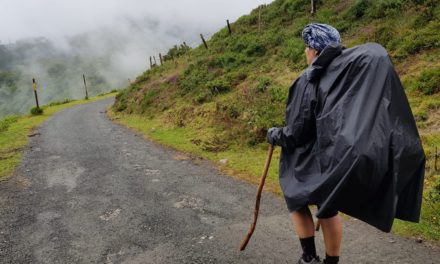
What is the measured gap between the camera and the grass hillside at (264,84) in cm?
979

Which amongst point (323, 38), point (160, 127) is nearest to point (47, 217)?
point (323, 38)

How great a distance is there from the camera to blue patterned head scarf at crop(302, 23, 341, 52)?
3.29 metres

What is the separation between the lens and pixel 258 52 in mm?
20438

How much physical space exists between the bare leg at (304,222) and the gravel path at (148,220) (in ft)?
3.72

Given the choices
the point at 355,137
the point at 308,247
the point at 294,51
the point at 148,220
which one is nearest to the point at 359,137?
the point at 355,137

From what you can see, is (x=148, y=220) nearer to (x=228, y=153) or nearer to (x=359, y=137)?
(x=359, y=137)

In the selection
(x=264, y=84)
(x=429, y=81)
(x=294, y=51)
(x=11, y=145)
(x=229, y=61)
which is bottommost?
(x=11, y=145)

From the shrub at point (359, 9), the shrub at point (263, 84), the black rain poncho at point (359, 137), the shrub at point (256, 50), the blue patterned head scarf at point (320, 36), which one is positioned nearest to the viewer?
the black rain poncho at point (359, 137)

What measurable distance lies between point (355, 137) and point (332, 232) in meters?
1.17

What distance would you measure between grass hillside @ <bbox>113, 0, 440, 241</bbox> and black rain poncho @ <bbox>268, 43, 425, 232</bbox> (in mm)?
2688

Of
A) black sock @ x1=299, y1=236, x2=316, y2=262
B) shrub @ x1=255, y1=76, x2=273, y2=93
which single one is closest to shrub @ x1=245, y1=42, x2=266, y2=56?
shrub @ x1=255, y1=76, x2=273, y2=93

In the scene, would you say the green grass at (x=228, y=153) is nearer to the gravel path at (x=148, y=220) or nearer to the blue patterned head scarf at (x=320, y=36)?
the gravel path at (x=148, y=220)

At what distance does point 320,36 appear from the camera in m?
3.29

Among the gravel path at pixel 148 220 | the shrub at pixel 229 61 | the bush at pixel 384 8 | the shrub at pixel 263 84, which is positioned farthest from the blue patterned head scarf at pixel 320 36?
the shrub at pixel 229 61
